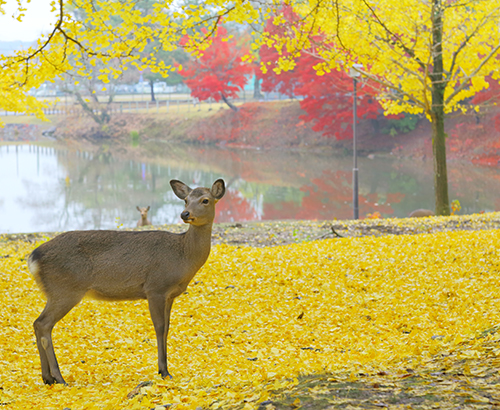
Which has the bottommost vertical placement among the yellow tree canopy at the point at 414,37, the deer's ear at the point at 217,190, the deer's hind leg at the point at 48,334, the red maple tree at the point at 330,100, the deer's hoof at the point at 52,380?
the deer's hoof at the point at 52,380

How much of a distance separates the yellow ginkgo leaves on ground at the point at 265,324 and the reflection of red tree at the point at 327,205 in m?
11.8

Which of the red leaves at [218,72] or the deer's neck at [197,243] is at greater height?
the red leaves at [218,72]

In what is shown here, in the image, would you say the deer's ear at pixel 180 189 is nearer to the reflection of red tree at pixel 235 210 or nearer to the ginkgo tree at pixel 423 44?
the ginkgo tree at pixel 423 44

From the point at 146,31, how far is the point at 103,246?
5144 mm

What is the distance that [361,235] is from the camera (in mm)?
11844

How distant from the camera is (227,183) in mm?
28844

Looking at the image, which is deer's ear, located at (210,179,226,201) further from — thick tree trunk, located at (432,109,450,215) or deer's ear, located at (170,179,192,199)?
thick tree trunk, located at (432,109,450,215)

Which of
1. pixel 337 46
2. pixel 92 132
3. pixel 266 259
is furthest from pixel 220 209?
pixel 92 132

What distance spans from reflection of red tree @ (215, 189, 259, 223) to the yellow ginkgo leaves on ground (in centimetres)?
1116

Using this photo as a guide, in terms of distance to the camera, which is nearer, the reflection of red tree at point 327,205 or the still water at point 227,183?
the still water at point 227,183

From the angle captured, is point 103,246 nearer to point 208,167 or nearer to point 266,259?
point 266,259

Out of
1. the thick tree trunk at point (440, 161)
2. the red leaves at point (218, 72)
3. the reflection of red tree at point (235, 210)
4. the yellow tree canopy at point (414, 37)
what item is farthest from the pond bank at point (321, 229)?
the red leaves at point (218, 72)

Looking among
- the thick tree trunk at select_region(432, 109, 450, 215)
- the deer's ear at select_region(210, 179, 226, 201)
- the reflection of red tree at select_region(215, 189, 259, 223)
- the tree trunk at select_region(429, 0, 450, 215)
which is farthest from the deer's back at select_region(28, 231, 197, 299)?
the reflection of red tree at select_region(215, 189, 259, 223)

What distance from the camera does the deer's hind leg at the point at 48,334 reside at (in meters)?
4.80
